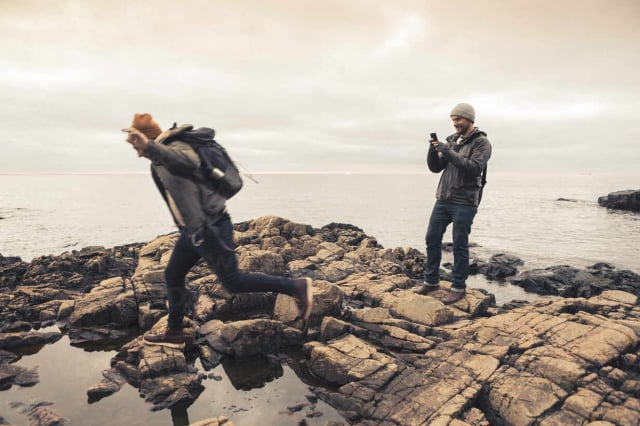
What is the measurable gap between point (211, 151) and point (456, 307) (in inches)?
217

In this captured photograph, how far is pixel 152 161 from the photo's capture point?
13.9 feet

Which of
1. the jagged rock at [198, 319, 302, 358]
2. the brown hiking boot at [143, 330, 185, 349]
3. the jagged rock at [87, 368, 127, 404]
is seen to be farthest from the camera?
the jagged rock at [198, 319, 302, 358]

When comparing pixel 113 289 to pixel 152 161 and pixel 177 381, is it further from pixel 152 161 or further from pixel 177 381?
pixel 152 161

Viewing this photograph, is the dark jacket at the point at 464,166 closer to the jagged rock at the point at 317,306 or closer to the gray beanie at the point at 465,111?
the gray beanie at the point at 465,111

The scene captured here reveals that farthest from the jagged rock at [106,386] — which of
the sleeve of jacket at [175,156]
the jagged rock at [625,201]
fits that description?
the jagged rock at [625,201]

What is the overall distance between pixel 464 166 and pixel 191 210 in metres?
4.82

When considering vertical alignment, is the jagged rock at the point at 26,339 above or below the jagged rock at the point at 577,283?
below

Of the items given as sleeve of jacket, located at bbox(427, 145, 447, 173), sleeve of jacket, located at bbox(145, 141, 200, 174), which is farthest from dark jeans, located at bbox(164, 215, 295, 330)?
sleeve of jacket, located at bbox(427, 145, 447, 173)

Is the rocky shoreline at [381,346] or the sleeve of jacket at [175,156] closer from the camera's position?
the sleeve of jacket at [175,156]

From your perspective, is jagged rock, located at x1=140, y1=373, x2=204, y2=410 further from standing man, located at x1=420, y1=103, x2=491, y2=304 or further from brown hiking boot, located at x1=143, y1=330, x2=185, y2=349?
standing man, located at x1=420, y1=103, x2=491, y2=304

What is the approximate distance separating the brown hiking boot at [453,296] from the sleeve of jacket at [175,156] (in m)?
5.51

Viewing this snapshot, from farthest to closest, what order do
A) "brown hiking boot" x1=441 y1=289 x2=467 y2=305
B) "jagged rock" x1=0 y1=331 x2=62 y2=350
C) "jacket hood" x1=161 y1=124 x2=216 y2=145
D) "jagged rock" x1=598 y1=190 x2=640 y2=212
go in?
1. "jagged rock" x1=598 y1=190 x2=640 y2=212
2. "brown hiking boot" x1=441 y1=289 x2=467 y2=305
3. "jagged rock" x1=0 y1=331 x2=62 y2=350
4. "jacket hood" x1=161 y1=124 x2=216 y2=145

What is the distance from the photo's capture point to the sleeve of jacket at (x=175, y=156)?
381 cm

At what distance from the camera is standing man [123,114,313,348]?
12.9ft
